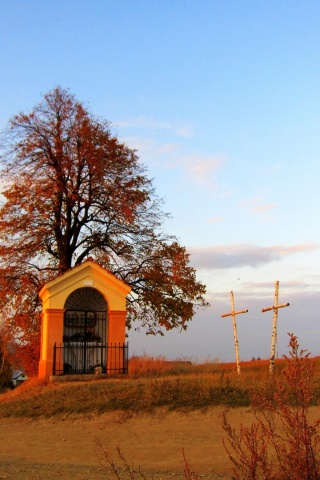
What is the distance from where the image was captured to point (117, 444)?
44.1 feet

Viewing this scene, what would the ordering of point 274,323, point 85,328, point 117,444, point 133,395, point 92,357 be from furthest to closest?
point 85,328 → point 92,357 → point 274,323 → point 133,395 → point 117,444

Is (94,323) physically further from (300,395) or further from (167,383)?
(300,395)

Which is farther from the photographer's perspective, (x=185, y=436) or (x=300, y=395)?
(x=185, y=436)

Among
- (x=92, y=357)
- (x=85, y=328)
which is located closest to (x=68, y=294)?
(x=85, y=328)

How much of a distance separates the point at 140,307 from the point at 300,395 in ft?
66.0

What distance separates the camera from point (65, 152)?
27016 mm

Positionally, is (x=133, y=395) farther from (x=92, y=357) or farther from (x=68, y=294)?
(x=68, y=294)

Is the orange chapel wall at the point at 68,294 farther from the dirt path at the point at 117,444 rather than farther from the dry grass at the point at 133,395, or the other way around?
the dirt path at the point at 117,444

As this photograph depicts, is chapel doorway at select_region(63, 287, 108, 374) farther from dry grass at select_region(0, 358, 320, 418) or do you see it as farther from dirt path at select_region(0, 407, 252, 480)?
dirt path at select_region(0, 407, 252, 480)

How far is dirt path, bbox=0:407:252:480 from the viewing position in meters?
10.7

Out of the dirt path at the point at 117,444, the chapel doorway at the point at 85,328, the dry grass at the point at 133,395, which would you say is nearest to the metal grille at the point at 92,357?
the chapel doorway at the point at 85,328

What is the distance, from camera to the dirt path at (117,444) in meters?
10.7

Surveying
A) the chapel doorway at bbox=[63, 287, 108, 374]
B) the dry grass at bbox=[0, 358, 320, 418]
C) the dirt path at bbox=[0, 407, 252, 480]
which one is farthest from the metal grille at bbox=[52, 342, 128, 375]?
the dirt path at bbox=[0, 407, 252, 480]

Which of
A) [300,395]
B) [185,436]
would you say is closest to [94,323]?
[185,436]
